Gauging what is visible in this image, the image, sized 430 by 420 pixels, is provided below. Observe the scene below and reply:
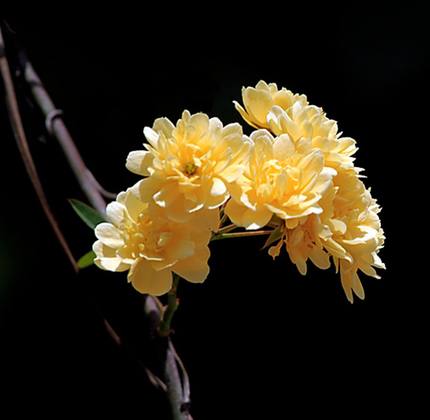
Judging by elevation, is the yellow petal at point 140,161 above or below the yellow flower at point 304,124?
above

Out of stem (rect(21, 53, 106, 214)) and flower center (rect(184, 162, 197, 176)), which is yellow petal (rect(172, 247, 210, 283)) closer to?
flower center (rect(184, 162, 197, 176))

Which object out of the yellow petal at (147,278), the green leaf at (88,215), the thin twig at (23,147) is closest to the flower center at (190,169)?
the yellow petal at (147,278)

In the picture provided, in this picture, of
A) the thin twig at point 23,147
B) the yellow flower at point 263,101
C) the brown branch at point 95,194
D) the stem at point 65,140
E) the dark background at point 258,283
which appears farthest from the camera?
the dark background at point 258,283

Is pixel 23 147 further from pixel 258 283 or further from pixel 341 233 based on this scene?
pixel 341 233

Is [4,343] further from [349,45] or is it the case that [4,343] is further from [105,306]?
[349,45]

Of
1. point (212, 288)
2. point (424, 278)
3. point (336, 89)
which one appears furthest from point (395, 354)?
point (336, 89)

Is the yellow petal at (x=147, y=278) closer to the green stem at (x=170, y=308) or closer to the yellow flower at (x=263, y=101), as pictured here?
the green stem at (x=170, y=308)

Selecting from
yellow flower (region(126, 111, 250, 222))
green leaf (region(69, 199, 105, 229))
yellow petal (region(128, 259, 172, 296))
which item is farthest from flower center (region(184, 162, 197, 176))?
green leaf (region(69, 199, 105, 229))
